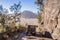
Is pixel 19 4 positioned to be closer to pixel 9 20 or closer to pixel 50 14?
pixel 9 20

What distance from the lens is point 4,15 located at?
76.9 feet

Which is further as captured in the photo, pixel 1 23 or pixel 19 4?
pixel 19 4

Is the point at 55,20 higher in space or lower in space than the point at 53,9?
lower

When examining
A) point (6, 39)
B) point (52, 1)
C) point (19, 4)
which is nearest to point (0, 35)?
point (6, 39)

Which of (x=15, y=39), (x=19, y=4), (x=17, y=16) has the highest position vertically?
(x=19, y=4)

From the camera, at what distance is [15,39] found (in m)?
17.2

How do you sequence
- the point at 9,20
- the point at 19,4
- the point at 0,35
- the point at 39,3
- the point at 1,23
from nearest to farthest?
1. the point at 0,35
2. the point at 1,23
3. the point at 9,20
4. the point at 19,4
5. the point at 39,3

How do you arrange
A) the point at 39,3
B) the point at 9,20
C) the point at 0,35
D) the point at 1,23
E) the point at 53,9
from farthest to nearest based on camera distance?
the point at 39,3 → the point at 9,20 → the point at 1,23 → the point at 53,9 → the point at 0,35

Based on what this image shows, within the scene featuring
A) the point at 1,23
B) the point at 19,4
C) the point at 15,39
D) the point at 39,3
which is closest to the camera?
the point at 15,39

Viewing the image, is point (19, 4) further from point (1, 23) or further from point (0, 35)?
point (0, 35)

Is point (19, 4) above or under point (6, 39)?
above

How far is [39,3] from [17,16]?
8129 mm

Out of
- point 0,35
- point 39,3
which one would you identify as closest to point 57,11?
point 0,35

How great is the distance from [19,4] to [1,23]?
564 centimetres
